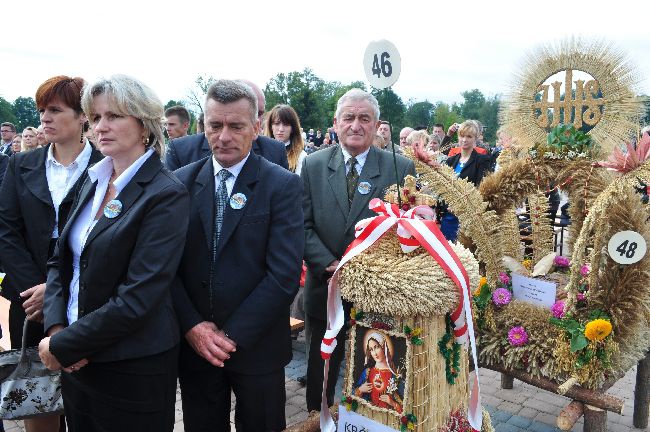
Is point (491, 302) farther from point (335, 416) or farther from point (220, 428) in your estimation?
point (220, 428)

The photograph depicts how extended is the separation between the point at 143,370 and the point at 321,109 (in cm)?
4586

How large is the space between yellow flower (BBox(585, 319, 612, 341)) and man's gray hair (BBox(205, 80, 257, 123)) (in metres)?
2.08

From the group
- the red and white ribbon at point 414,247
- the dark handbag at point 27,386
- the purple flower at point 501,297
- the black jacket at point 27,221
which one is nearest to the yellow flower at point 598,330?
the purple flower at point 501,297

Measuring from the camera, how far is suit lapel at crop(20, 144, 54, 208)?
2808 mm

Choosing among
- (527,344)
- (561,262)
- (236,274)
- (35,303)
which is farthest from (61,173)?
(561,262)

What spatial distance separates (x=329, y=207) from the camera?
10.6 ft

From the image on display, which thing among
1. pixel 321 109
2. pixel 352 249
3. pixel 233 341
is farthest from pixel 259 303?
pixel 321 109

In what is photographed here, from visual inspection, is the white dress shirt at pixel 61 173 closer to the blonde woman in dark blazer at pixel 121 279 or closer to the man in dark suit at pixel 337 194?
the blonde woman in dark blazer at pixel 121 279

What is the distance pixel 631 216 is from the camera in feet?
8.63

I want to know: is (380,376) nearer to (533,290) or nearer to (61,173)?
(533,290)

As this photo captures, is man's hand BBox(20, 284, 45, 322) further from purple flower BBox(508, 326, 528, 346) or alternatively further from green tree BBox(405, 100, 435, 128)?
green tree BBox(405, 100, 435, 128)

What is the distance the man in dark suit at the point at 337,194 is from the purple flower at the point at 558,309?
117cm

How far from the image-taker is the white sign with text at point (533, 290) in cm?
311

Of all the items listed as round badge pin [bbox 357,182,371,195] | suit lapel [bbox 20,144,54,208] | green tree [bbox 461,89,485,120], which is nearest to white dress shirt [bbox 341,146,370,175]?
round badge pin [bbox 357,182,371,195]
